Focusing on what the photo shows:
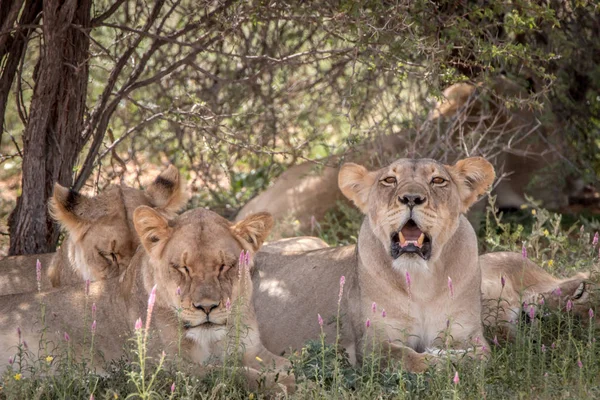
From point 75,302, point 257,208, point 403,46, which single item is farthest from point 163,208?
point 257,208

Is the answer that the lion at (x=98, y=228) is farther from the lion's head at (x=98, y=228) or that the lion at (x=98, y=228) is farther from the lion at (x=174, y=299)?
the lion at (x=174, y=299)

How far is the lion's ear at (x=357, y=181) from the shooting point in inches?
227

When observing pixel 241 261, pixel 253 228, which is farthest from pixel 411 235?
pixel 241 261

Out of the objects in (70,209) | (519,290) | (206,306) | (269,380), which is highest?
(70,209)

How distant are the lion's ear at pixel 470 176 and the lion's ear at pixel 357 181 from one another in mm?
452

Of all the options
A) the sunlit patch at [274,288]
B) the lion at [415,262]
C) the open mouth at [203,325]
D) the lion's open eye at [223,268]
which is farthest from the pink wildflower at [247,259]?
the sunlit patch at [274,288]

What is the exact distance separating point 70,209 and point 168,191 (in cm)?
61

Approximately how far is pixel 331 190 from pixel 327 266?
3084 mm

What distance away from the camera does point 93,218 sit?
6031 mm

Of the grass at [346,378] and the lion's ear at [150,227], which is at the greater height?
the lion's ear at [150,227]

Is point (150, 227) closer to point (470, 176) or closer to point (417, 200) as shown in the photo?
point (417, 200)

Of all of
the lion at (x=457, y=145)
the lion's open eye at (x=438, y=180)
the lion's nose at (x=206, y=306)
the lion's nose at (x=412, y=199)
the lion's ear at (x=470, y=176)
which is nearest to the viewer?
the lion's nose at (x=206, y=306)

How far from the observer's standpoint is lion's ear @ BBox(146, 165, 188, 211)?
20.5 feet

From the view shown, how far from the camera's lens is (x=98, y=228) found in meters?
5.99
